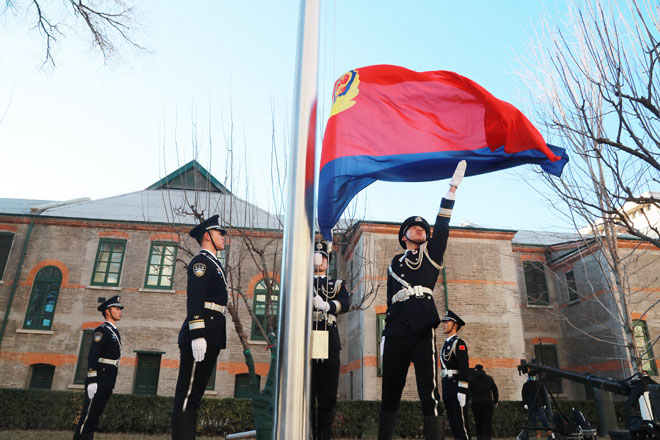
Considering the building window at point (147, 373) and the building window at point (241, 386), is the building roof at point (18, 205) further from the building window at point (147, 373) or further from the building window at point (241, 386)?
the building window at point (241, 386)

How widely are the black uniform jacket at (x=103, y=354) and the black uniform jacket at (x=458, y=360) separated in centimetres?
531

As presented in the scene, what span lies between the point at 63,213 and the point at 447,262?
713 inches

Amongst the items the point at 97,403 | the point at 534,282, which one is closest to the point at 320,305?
the point at 97,403

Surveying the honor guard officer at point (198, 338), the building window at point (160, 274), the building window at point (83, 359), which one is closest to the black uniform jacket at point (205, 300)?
the honor guard officer at point (198, 338)

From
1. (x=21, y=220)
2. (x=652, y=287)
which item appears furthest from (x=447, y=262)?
(x=21, y=220)

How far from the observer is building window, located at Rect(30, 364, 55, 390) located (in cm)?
1916

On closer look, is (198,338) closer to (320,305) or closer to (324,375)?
(320,305)

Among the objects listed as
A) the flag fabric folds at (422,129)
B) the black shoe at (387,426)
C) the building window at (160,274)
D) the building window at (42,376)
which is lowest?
the black shoe at (387,426)

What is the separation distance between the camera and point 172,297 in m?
20.6

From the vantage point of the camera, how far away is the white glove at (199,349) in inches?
181

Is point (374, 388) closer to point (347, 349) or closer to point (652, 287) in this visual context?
point (347, 349)

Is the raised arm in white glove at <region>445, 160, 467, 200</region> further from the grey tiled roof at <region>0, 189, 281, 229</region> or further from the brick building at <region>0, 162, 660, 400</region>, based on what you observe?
the grey tiled roof at <region>0, 189, 281, 229</region>

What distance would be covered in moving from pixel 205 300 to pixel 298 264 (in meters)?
2.94

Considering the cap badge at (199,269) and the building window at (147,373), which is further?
the building window at (147,373)
